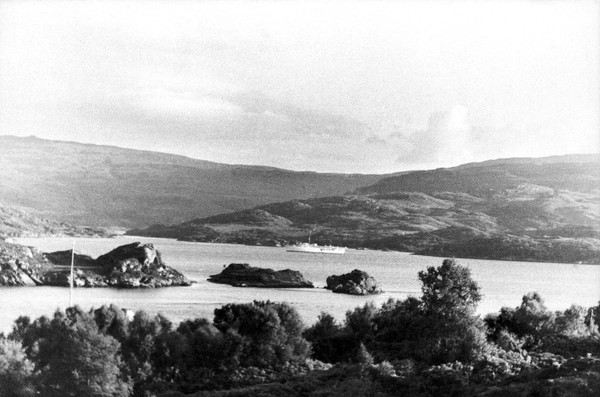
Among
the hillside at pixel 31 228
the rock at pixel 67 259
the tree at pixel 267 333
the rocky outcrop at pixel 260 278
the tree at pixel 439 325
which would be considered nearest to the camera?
the tree at pixel 267 333

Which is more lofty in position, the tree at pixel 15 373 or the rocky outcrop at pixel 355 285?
the rocky outcrop at pixel 355 285

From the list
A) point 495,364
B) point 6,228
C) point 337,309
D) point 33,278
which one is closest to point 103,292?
point 33,278

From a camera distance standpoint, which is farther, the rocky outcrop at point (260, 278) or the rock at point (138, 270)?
the rocky outcrop at point (260, 278)

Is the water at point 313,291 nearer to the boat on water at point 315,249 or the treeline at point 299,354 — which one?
the boat on water at point 315,249

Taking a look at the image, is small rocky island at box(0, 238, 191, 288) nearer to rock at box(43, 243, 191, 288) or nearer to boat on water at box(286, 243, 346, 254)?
rock at box(43, 243, 191, 288)

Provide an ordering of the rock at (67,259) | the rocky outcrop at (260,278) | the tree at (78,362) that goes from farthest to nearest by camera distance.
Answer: the rock at (67,259), the rocky outcrop at (260,278), the tree at (78,362)

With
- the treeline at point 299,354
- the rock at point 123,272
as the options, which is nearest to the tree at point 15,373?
the treeline at point 299,354

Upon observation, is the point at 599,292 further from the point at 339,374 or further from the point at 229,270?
the point at 339,374

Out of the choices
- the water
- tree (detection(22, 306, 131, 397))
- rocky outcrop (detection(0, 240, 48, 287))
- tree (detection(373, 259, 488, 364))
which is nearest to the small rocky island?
rocky outcrop (detection(0, 240, 48, 287))
